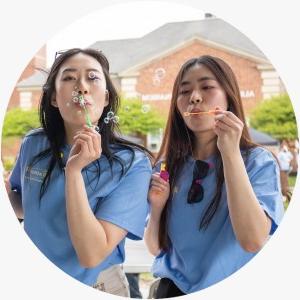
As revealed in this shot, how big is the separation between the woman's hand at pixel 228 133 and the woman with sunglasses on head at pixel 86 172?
0.15 metres

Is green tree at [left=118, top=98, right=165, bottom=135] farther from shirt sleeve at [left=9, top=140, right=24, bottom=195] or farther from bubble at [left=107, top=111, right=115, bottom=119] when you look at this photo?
shirt sleeve at [left=9, top=140, right=24, bottom=195]

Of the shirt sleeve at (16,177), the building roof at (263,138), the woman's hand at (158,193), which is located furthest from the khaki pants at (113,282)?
the building roof at (263,138)

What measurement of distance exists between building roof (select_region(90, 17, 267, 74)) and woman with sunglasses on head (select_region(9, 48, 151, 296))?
0.31ft

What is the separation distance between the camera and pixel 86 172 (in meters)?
0.75

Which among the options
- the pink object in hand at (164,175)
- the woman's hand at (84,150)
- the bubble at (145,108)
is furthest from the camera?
the bubble at (145,108)

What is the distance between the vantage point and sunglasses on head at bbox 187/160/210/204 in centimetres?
75

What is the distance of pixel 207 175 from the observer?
76 cm

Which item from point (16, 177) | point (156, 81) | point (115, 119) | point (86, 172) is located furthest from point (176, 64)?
point (16, 177)

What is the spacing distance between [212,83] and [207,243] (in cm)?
27

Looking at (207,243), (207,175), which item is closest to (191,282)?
(207,243)

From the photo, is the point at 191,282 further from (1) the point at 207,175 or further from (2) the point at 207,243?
(1) the point at 207,175

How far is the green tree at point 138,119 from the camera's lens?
2.82 feet

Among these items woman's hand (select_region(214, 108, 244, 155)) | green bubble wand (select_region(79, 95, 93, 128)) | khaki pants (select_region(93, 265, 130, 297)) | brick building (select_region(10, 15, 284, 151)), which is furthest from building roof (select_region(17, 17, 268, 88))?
khaki pants (select_region(93, 265, 130, 297))

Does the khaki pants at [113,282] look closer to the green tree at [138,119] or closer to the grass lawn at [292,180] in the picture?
the green tree at [138,119]
